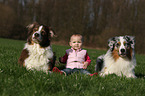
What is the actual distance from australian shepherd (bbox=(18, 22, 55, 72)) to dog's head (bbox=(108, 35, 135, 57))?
207 cm

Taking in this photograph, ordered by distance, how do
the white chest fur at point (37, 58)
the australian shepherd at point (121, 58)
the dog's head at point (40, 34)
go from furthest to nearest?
the australian shepherd at point (121, 58)
the white chest fur at point (37, 58)
the dog's head at point (40, 34)

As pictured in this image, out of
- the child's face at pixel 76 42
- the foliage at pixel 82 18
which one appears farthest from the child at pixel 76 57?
the foliage at pixel 82 18

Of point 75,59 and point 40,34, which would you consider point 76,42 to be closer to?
point 75,59

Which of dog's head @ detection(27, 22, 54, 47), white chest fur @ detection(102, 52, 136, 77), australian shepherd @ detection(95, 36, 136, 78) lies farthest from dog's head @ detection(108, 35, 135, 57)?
dog's head @ detection(27, 22, 54, 47)

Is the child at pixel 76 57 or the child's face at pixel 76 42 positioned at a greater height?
the child's face at pixel 76 42

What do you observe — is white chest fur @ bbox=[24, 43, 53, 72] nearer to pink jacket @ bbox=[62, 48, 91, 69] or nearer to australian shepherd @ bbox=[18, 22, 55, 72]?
australian shepherd @ bbox=[18, 22, 55, 72]

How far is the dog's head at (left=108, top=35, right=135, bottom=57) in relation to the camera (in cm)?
455

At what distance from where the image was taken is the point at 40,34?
435 cm

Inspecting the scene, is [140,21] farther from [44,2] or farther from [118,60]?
[118,60]

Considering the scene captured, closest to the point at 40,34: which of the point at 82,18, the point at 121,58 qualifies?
the point at 121,58

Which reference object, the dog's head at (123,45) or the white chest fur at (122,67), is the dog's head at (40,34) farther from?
the white chest fur at (122,67)

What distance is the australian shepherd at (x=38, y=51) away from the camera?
4418 millimetres

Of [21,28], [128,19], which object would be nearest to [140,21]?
[128,19]

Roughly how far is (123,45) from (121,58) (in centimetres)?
51
